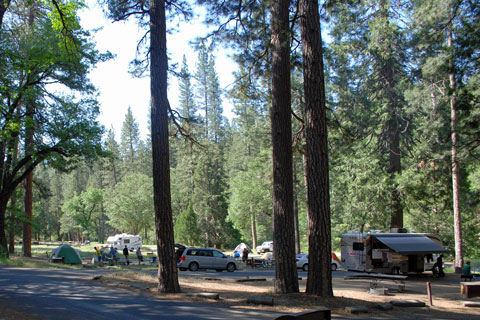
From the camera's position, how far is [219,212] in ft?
183

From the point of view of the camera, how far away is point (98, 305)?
10203 mm

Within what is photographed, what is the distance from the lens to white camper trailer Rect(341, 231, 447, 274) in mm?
21516

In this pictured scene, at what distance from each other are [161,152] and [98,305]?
16.1 feet

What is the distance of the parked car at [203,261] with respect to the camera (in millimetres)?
25250

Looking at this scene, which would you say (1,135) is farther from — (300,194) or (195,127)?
(300,194)

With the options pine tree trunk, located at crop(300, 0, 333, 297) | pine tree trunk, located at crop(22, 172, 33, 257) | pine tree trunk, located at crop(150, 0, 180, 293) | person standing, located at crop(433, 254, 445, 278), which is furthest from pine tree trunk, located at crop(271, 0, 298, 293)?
pine tree trunk, located at crop(22, 172, 33, 257)

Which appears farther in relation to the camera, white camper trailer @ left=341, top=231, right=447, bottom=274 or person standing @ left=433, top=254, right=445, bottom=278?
person standing @ left=433, top=254, right=445, bottom=278

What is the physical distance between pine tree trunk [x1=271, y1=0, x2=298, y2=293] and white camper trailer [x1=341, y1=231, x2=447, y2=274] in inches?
437

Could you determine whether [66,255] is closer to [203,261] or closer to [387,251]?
[203,261]

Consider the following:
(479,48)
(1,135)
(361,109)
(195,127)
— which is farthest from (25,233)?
(479,48)

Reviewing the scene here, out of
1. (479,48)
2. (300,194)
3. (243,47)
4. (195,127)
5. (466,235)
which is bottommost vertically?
(466,235)

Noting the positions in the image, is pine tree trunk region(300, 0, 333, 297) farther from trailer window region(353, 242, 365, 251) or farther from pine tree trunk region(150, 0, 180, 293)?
trailer window region(353, 242, 365, 251)

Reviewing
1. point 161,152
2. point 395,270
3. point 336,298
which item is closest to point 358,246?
point 395,270

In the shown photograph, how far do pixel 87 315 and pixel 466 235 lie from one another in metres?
34.3
